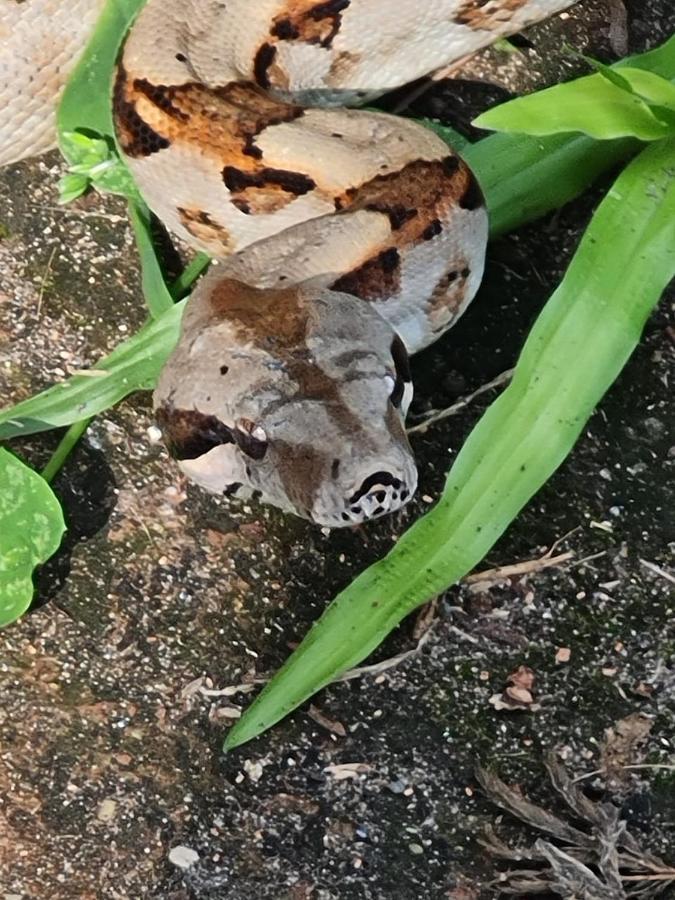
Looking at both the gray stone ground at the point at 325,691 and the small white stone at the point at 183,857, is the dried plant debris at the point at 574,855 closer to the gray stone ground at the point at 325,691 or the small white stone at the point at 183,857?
the gray stone ground at the point at 325,691

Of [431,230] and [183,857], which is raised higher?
[431,230]

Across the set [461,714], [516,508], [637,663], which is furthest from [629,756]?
[516,508]

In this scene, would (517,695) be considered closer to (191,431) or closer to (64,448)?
(191,431)

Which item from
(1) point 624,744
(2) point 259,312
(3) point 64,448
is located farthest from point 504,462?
(3) point 64,448

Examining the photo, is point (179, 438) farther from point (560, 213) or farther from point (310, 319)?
point (560, 213)

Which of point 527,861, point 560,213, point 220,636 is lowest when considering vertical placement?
point 527,861
